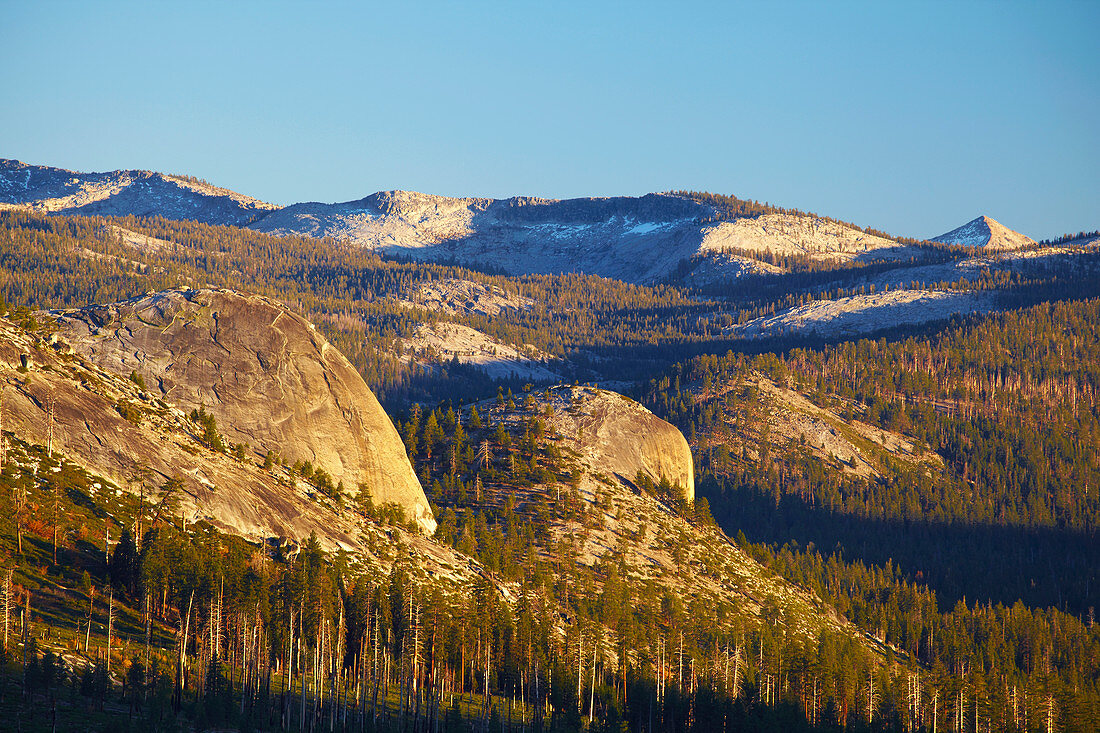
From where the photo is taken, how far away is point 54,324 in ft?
424

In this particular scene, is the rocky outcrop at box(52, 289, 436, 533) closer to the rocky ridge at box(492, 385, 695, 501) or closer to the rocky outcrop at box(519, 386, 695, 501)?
the rocky ridge at box(492, 385, 695, 501)

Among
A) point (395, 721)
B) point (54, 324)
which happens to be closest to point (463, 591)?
point (395, 721)

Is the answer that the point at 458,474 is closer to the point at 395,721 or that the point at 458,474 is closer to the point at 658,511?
the point at 658,511

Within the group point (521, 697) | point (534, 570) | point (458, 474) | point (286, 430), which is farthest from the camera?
point (458, 474)

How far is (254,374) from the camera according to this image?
132m

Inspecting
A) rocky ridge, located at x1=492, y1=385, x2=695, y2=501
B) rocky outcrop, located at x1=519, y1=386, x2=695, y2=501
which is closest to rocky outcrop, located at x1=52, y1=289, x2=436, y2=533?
rocky ridge, located at x1=492, y1=385, x2=695, y2=501

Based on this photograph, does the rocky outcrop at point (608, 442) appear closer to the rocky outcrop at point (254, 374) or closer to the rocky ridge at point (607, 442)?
the rocky ridge at point (607, 442)

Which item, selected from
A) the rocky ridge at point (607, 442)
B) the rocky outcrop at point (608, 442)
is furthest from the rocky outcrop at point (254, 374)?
the rocky outcrop at point (608, 442)

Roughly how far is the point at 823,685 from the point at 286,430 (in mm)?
70976

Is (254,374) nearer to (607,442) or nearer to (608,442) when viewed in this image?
(607,442)

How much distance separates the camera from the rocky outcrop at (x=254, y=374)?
128125 millimetres

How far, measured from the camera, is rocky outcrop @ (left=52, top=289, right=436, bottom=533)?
420ft

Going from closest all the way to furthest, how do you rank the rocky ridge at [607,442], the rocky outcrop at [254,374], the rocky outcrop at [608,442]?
the rocky outcrop at [254,374] < the rocky ridge at [607,442] < the rocky outcrop at [608,442]

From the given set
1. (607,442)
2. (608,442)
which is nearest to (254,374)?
(607,442)
